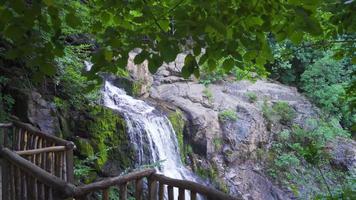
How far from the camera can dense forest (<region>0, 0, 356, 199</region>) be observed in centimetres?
170

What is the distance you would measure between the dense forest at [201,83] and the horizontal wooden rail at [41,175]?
84 centimetres

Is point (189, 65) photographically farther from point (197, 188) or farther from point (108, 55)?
point (197, 188)

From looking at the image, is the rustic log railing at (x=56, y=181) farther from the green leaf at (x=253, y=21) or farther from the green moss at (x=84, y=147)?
the green moss at (x=84, y=147)

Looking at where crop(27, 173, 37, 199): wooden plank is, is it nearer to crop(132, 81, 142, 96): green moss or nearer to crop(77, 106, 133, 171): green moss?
crop(77, 106, 133, 171): green moss

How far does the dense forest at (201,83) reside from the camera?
1703 millimetres

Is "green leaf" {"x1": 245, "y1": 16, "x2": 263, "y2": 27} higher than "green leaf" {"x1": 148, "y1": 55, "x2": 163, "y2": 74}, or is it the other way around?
"green leaf" {"x1": 245, "y1": 16, "x2": 263, "y2": 27}

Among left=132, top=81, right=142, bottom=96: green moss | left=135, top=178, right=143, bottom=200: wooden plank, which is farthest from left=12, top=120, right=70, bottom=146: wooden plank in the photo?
left=132, top=81, right=142, bottom=96: green moss

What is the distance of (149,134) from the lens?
9109mm

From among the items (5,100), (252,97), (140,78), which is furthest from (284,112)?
(5,100)

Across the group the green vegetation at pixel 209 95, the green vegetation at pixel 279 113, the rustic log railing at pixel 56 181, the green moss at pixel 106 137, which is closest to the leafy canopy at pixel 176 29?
the rustic log railing at pixel 56 181

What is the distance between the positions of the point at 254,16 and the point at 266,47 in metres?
0.16

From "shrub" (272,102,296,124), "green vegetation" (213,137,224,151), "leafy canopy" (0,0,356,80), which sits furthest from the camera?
"shrub" (272,102,296,124)

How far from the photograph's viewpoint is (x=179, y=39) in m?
1.69

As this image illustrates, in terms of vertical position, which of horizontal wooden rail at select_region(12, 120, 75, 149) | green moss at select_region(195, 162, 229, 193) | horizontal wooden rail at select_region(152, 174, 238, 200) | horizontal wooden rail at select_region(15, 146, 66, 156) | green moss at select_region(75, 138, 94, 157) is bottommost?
green moss at select_region(195, 162, 229, 193)
